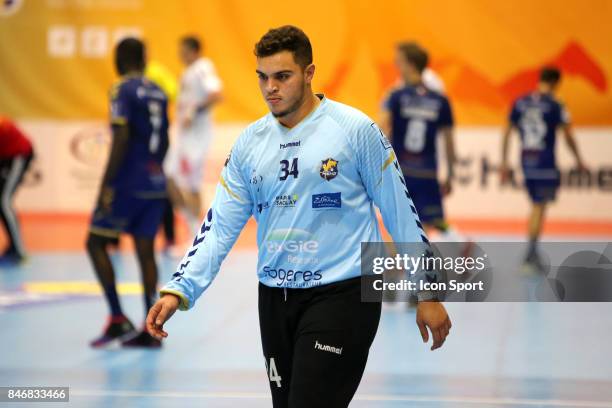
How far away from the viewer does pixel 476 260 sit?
580 centimetres

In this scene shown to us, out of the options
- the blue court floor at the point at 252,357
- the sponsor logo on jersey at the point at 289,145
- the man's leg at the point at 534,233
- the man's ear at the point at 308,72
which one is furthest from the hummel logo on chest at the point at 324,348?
the man's leg at the point at 534,233

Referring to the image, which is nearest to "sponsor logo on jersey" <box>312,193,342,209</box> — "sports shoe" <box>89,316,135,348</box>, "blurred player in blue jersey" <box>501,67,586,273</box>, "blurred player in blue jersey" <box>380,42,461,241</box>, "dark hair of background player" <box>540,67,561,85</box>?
"sports shoe" <box>89,316,135,348</box>

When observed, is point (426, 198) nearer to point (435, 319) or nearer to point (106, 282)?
point (106, 282)

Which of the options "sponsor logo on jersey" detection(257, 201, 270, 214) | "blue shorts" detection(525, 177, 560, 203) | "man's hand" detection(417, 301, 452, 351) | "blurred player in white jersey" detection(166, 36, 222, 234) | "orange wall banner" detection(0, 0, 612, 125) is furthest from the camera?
"orange wall banner" detection(0, 0, 612, 125)

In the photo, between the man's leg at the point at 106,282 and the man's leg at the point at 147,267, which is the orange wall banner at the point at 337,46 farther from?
the man's leg at the point at 106,282

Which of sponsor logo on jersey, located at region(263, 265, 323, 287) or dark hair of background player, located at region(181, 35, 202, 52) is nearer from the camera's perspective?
sponsor logo on jersey, located at region(263, 265, 323, 287)

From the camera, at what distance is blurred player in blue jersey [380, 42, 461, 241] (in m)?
9.41

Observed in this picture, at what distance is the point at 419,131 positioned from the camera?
31.1 ft

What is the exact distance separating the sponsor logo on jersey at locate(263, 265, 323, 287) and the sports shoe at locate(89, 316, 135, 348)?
4.07m

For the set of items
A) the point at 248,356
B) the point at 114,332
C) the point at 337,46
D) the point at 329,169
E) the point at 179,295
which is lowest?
the point at 248,356

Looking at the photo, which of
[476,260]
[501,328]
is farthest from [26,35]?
[476,260]

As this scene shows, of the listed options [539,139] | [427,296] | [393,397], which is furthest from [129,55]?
[539,139]

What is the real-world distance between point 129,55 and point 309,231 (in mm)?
4197

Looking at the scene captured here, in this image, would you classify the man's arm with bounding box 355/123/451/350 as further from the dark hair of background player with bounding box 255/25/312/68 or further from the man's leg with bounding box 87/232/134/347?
the man's leg with bounding box 87/232/134/347
